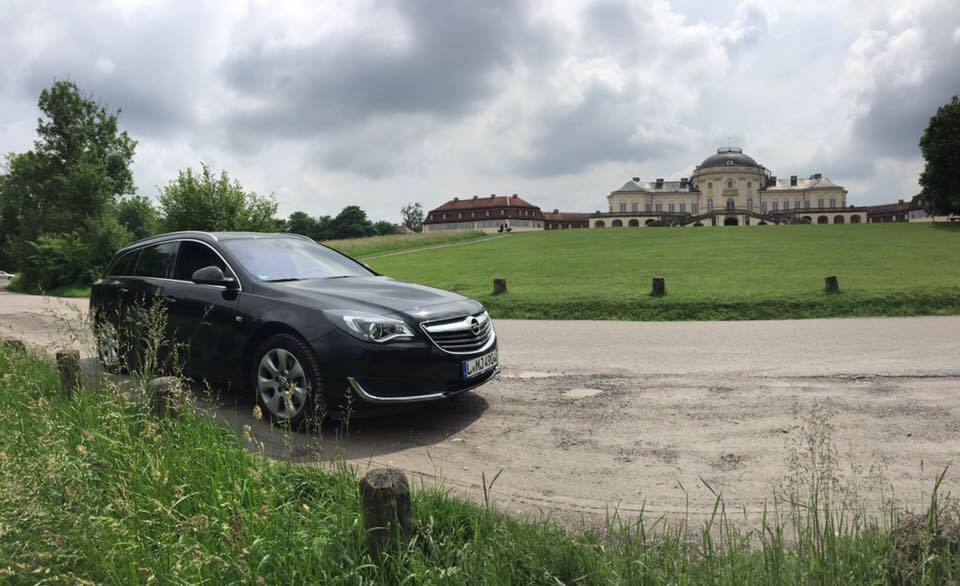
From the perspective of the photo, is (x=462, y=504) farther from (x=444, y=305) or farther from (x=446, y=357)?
(x=444, y=305)

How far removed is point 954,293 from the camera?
14.4 meters

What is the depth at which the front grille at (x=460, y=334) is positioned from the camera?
541 cm

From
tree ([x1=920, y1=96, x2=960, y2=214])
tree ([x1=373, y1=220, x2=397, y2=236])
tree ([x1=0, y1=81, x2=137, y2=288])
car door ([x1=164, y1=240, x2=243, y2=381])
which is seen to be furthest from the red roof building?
car door ([x1=164, y1=240, x2=243, y2=381])

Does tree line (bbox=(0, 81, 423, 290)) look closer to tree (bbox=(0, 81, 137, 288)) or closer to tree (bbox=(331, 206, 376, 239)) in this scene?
tree (bbox=(0, 81, 137, 288))

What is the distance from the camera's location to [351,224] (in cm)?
12325

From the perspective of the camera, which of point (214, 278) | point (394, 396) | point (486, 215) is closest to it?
point (394, 396)

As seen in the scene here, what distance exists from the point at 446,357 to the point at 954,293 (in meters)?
14.1

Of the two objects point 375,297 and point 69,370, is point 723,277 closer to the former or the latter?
point 375,297

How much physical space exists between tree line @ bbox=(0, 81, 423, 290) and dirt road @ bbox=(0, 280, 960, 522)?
27873 millimetres

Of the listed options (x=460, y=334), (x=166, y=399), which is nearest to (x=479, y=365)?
(x=460, y=334)

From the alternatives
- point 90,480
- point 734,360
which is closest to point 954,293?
point 734,360

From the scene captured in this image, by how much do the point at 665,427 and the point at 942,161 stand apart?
6854 cm

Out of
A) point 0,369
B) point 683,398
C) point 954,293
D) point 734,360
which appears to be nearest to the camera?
point 683,398

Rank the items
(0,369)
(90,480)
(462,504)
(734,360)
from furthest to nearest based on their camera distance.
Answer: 1. (734,360)
2. (0,369)
3. (90,480)
4. (462,504)
